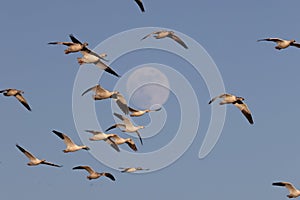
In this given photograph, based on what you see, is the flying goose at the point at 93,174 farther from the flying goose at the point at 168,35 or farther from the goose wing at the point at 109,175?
the flying goose at the point at 168,35

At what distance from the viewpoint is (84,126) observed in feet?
157

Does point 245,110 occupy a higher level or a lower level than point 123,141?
higher

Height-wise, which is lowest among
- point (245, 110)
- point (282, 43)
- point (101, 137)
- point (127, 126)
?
point (101, 137)

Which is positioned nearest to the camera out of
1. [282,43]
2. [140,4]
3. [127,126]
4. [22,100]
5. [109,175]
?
[140,4]

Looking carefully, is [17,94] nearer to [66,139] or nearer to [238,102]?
[66,139]

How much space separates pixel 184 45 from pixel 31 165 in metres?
13.0

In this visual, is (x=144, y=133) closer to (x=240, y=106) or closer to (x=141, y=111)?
(x=141, y=111)

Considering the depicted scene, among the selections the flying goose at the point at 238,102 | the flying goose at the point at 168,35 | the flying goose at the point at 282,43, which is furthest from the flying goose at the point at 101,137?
the flying goose at the point at 282,43

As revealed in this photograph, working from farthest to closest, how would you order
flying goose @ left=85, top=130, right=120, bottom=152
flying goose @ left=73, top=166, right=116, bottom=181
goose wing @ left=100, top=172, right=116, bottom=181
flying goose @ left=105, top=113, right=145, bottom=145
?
goose wing @ left=100, top=172, right=116, bottom=181 < flying goose @ left=73, top=166, right=116, bottom=181 < flying goose @ left=105, top=113, right=145, bottom=145 < flying goose @ left=85, top=130, right=120, bottom=152

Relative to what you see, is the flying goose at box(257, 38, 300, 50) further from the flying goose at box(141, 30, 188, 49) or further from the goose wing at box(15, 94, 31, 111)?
the goose wing at box(15, 94, 31, 111)

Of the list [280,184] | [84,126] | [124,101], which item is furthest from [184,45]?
[280,184]

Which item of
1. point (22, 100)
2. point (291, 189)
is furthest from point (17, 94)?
point (291, 189)

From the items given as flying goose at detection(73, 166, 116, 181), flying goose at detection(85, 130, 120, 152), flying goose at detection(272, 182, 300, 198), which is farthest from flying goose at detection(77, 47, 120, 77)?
flying goose at detection(272, 182, 300, 198)

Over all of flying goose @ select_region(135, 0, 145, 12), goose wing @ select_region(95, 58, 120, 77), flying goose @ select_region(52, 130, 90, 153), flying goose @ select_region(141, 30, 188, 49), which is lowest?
flying goose @ select_region(52, 130, 90, 153)
